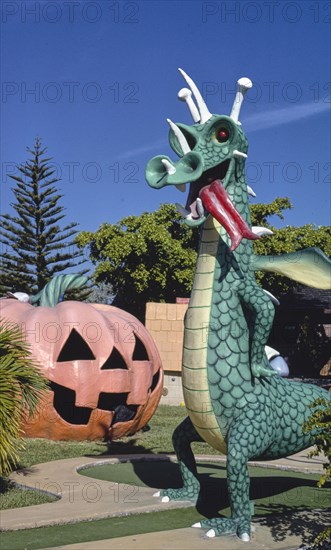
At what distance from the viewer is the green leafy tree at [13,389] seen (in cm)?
689

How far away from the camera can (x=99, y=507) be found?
6828 mm

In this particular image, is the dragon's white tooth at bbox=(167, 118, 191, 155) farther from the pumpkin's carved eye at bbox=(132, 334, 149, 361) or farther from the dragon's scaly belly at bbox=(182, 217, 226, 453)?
the pumpkin's carved eye at bbox=(132, 334, 149, 361)

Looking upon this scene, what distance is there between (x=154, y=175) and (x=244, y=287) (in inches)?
49.1

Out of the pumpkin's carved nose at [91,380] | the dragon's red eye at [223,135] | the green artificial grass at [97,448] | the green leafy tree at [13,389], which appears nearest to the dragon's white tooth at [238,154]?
the dragon's red eye at [223,135]

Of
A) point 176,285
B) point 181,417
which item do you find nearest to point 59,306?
point 181,417

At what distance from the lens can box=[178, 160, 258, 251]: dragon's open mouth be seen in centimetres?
618

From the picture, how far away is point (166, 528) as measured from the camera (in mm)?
6270

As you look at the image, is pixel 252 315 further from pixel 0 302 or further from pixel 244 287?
pixel 0 302

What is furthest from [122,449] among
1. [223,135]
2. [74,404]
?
[223,135]

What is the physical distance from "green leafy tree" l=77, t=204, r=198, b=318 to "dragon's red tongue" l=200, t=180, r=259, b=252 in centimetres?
1909

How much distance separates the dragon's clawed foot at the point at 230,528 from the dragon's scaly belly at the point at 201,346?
671mm

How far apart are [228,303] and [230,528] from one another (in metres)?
1.87

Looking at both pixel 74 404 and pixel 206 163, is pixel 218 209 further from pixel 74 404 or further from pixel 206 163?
pixel 74 404

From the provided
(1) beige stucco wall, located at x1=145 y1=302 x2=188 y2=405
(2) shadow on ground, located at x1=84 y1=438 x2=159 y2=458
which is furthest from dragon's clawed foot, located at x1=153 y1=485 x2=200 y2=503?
(1) beige stucco wall, located at x1=145 y1=302 x2=188 y2=405
